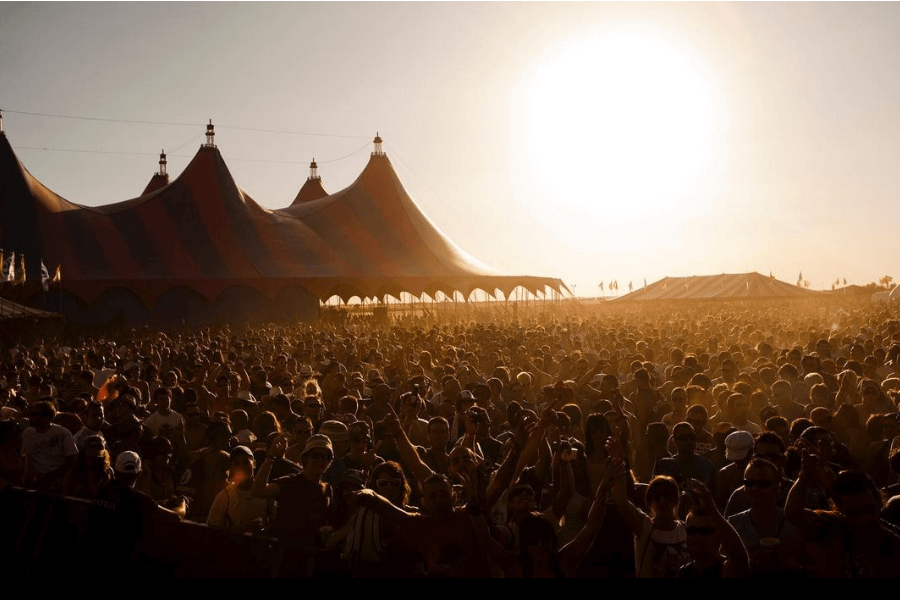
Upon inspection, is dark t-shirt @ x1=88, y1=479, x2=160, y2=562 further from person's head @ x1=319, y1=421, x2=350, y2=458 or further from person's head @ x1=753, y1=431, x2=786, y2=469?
person's head @ x1=753, y1=431, x2=786, y2=469

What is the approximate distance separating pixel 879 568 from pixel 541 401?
19.6 ft

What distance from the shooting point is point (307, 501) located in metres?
4.79

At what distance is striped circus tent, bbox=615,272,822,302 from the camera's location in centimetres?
4822

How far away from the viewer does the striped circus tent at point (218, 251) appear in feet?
108

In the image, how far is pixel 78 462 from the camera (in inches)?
198

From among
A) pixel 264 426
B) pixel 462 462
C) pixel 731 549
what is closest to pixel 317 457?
pixel 462 462

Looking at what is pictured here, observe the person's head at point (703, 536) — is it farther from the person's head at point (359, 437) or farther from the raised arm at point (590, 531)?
the person's head at point (359, 437)

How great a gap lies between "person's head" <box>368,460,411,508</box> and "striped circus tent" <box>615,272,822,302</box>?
44846 millimetres

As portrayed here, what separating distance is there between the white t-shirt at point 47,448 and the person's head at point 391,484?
3057mm

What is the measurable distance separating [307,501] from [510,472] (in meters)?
1.29

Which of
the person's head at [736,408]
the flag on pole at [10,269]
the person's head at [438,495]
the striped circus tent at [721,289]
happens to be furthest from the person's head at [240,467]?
the striped circus tent at [721,289]

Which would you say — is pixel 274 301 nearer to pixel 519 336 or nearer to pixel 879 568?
pixel 519 336

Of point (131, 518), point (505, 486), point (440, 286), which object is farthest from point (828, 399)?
point (440, 286)

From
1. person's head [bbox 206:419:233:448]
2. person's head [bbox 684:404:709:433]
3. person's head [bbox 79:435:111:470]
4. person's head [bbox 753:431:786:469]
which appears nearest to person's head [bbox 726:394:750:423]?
person's head [bbox 684:404:709:433]
